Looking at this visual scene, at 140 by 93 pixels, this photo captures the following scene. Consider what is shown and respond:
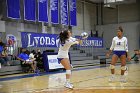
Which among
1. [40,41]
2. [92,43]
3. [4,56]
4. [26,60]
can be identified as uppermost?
[40,41]

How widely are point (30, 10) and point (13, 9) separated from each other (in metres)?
1.76

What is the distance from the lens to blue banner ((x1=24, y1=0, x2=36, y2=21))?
1847 cm

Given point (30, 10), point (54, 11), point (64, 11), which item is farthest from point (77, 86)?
point (64, 11)

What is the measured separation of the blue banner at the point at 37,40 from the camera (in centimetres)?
1749

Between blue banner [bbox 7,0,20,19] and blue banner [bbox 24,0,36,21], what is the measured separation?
936 millimetres

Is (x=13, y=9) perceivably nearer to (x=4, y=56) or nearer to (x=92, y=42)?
(x=4, y=56)

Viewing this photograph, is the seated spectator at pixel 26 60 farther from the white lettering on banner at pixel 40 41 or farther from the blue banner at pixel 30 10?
the blue banner at pixel 30 10

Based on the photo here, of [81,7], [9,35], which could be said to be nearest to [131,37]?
[81,7]

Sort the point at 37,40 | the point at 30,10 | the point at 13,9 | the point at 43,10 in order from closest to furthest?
the point at 13,9
the point at 37,40
the point at 30,10
the point at 43,10

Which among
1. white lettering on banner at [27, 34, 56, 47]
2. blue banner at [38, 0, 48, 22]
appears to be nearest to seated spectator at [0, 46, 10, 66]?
white lettering on banner at [27, 34, 56, 47]

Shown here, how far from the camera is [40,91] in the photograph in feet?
25.3

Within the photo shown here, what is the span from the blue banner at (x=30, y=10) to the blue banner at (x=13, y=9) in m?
0.94

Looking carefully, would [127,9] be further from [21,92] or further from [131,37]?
[21,92]

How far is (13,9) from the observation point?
17281 mm
